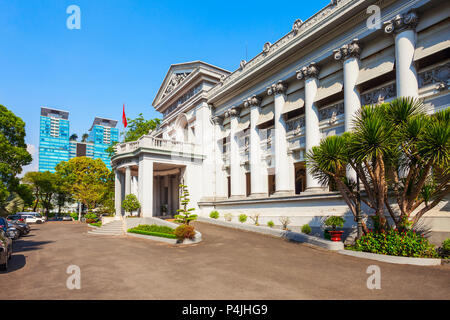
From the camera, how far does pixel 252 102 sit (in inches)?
1004

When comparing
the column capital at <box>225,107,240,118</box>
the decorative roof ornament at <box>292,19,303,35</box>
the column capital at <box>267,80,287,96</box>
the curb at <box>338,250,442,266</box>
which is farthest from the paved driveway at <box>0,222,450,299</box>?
the column capital at <box>225,107,240,118</box>

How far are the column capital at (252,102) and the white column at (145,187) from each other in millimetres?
9927

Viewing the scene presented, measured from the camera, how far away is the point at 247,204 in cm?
2441

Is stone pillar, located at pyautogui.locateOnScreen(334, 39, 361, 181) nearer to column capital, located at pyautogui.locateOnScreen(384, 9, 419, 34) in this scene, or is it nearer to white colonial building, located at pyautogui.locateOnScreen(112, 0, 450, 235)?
white colonial building, located at pyautogui.locateOnScreen(112, 0, 450, 235)

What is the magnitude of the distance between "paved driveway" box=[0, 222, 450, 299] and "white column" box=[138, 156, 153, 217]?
1145 cm

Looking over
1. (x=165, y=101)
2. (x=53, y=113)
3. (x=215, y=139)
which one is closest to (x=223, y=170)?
(x=215, y=139)

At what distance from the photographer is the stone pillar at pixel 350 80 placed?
1706 cm

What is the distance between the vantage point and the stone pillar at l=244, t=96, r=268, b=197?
24297 millimetres

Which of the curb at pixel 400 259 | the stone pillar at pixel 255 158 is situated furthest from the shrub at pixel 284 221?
the curb at pixel 400 259

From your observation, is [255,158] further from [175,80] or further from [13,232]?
[13,232]

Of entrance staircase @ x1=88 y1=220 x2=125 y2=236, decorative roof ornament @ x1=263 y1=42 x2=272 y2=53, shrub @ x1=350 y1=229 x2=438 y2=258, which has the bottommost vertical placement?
entrance staircase @ x1=88 y1=220 x2=125 y2=236

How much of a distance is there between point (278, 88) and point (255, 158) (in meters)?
5.96

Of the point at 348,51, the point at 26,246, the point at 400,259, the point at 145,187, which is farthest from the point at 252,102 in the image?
the point at 26,246
